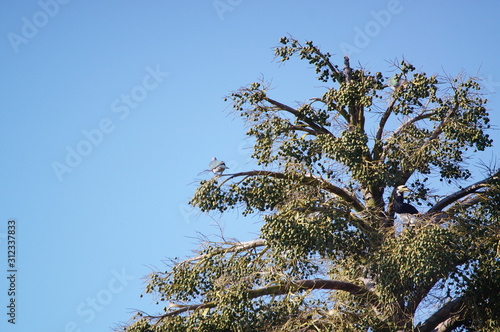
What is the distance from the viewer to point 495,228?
15.4 meters

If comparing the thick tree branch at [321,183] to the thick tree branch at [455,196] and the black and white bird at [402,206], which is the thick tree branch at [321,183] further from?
the thick tree branch at [455,196]

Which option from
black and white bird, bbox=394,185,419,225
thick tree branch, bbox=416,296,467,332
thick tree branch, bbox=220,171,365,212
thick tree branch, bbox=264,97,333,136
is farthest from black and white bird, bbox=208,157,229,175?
thick tree branch, bbox=416,296,467,332

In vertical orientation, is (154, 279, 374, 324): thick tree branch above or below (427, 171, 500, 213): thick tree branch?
below

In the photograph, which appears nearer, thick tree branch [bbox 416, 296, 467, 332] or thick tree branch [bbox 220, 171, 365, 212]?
thick tree branch [bbox 416, 296, 467, 332]

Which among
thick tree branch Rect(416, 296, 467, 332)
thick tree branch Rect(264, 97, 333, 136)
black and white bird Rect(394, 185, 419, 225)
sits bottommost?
thick tree branch Rect(416, 296, 467, 332)

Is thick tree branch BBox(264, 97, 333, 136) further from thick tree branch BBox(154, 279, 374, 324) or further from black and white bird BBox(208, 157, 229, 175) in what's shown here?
thick tree branch BBox(154, 279, 374, 324)

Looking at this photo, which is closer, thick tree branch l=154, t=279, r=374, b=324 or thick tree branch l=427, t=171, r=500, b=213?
thick tree branch l=154, t=279, r=374, b=324

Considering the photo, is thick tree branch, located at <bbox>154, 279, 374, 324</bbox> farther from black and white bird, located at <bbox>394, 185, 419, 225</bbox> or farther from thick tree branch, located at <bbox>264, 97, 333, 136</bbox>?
thick tree branch, located at <bbox>264, 97, 333, 136</bbox>

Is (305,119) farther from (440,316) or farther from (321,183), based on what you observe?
(440,316)

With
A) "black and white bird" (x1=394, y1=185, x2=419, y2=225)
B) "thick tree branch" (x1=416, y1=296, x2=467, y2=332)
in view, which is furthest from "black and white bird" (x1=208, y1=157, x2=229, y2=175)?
"thick tree branch" (x1=416, y1=296, x2=467, y2=332)

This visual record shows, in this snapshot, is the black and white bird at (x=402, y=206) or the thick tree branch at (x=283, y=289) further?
the black and white bird at (x=402, y=206)

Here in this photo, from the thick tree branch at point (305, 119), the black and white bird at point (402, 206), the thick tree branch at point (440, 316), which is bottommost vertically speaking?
the thick tree branch at point (440, 316)

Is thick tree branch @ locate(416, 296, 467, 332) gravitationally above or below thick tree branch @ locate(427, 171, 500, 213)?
below

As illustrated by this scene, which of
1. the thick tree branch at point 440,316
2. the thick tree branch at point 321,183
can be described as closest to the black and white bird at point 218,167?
the thick tree branch at point 321,183
